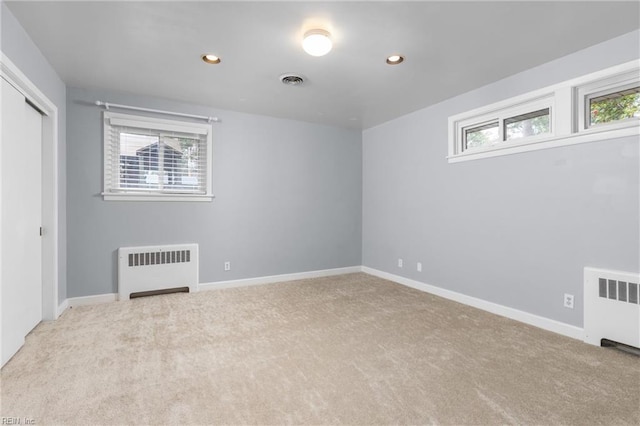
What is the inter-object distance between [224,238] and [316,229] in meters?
1.48

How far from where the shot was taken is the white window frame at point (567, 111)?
2.55m

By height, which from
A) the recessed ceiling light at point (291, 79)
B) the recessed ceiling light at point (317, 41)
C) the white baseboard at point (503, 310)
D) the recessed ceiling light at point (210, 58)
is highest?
the recessed ceiling light at point (210, 58)

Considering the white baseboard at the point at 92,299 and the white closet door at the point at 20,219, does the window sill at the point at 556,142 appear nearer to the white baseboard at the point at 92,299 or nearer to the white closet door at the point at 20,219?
the white closet door at the point at 20,219

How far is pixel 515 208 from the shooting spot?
10.7 ft

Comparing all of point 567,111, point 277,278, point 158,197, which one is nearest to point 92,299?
point 158,197

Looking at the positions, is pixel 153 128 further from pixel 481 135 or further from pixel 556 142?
pixel 556 142

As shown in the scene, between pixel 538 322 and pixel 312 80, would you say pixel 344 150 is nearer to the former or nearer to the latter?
pixel 312 80

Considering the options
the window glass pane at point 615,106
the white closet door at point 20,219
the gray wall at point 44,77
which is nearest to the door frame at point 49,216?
the white closet door at point 20,219

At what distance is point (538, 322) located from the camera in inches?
119

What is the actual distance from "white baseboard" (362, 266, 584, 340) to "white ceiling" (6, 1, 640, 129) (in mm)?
2409

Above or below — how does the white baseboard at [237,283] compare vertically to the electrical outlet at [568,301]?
below

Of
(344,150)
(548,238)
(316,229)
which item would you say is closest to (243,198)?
(316,229)

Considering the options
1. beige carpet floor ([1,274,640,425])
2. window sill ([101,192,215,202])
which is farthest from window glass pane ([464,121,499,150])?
window sill ([101,192,215,202])

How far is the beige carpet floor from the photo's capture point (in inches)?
68.3
